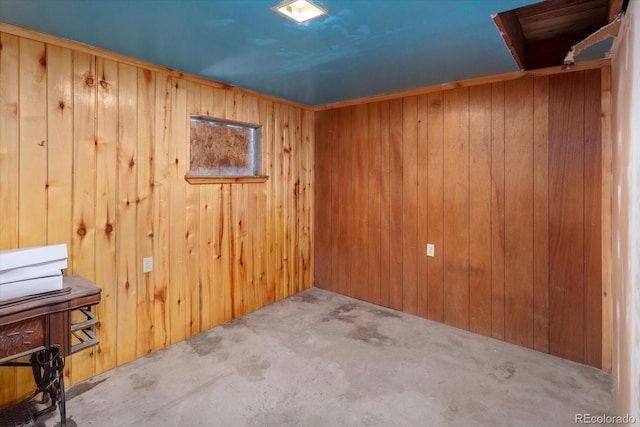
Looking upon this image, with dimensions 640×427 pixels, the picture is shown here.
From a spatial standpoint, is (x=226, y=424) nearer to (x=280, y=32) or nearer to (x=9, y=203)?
(x=9, y=203)

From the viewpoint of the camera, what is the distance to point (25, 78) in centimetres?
192

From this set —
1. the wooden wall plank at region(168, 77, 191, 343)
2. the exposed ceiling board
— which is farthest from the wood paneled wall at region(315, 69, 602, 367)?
the wooden wall plank at region(168, 77, 191, 343)

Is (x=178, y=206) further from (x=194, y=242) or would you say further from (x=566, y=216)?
(x=566, y=216)

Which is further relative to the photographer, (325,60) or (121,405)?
(325,60)

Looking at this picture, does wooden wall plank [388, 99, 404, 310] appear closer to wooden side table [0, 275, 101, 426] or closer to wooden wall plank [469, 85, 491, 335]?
wooden wall plank [469, 85, 491, 335]

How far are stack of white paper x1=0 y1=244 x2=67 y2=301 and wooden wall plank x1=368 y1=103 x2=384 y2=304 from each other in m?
2.58

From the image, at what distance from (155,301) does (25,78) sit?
1615 mm

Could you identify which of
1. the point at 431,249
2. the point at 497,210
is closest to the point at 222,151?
the point at 431,249

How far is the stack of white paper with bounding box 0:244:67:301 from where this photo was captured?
153 cm

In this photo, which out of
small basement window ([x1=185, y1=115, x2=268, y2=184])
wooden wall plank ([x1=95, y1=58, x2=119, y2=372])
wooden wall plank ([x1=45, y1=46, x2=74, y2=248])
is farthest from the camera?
small basement window ([x1=185, y1=115, x2=268, y2=184])

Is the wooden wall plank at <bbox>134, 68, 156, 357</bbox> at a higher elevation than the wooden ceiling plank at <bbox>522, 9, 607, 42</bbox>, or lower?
lower

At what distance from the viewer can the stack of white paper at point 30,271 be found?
60.1 inches

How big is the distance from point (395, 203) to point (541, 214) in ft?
3.98

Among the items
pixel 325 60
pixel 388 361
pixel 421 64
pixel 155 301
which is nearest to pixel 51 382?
pixel 155 301
